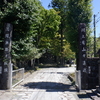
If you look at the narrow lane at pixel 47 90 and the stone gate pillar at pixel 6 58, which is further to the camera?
the stone gate pillar at pixel 6 58

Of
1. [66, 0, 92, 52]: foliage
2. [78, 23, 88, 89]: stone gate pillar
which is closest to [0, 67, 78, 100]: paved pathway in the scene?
[78, 23, 88, 89]: stone gate pillar

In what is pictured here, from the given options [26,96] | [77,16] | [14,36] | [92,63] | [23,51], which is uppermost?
[77,16]

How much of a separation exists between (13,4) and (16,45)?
2.43 m

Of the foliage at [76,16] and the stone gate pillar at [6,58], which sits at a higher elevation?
the foliage at [76,16]

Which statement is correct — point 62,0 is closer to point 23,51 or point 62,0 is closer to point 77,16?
point 77,16

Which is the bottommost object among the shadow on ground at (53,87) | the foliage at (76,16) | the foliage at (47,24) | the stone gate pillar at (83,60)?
the shadow on ground at (53,87)

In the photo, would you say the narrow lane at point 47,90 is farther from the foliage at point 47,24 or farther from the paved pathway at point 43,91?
the foliage at point 47,24

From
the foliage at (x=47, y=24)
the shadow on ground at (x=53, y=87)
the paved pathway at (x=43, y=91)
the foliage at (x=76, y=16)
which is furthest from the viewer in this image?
the foliage at (x=47, y=24)

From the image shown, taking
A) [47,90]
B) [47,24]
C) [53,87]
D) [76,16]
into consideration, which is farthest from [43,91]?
[47,24]

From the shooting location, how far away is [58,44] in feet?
99.4

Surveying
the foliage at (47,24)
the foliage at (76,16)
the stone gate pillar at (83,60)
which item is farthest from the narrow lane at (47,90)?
the foliage at (47,24)

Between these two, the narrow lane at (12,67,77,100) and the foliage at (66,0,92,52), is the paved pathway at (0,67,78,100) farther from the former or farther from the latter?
the foliage at (66,0,92,52)

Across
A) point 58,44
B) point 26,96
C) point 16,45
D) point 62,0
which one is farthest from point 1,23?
point 62,0

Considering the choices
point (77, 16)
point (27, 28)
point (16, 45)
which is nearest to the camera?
point (16, 45)
